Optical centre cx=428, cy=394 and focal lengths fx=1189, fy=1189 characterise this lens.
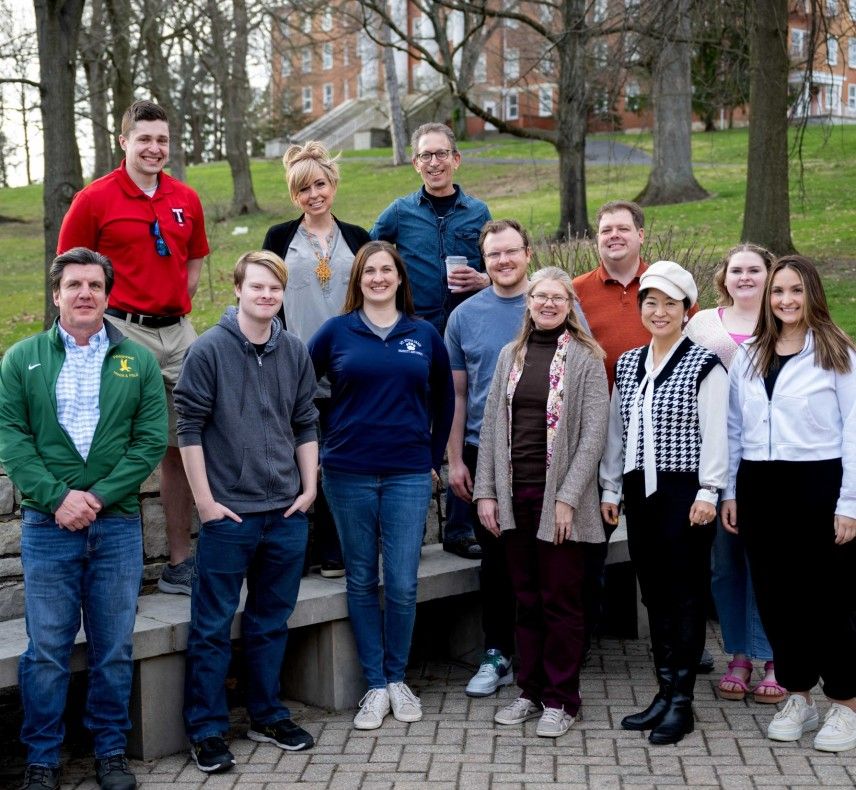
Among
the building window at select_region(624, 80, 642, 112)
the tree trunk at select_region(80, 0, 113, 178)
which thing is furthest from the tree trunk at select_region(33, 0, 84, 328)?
the building window at select_region(624, 80, 642, 112)

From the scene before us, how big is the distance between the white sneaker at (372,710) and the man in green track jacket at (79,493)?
1059mm

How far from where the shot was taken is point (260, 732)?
5.11 meters

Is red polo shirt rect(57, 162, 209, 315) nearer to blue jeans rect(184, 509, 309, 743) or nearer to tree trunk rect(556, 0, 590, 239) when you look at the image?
blue jeans rect(184, 509, 309, 743)

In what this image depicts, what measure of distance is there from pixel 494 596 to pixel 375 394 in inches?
48.5

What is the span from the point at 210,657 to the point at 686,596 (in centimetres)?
199

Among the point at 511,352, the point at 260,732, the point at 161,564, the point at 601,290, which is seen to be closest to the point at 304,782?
the point at 260,732

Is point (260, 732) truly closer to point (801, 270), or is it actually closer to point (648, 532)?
point (648, 532)

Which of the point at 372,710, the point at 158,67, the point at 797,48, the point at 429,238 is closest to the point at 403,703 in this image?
the point at 372,710

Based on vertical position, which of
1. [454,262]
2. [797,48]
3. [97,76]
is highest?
[97,76]

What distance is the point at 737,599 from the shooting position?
5.53 meters

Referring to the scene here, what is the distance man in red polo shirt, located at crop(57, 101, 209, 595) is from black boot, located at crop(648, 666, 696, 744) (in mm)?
2227

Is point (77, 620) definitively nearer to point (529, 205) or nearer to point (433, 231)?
point (433, 231)

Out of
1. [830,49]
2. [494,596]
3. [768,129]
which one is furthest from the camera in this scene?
[830,49]

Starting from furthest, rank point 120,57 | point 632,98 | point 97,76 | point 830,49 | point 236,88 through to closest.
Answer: point 830,49 → point 632,98 → point 236,88 → point 97,76 → point 120,57
